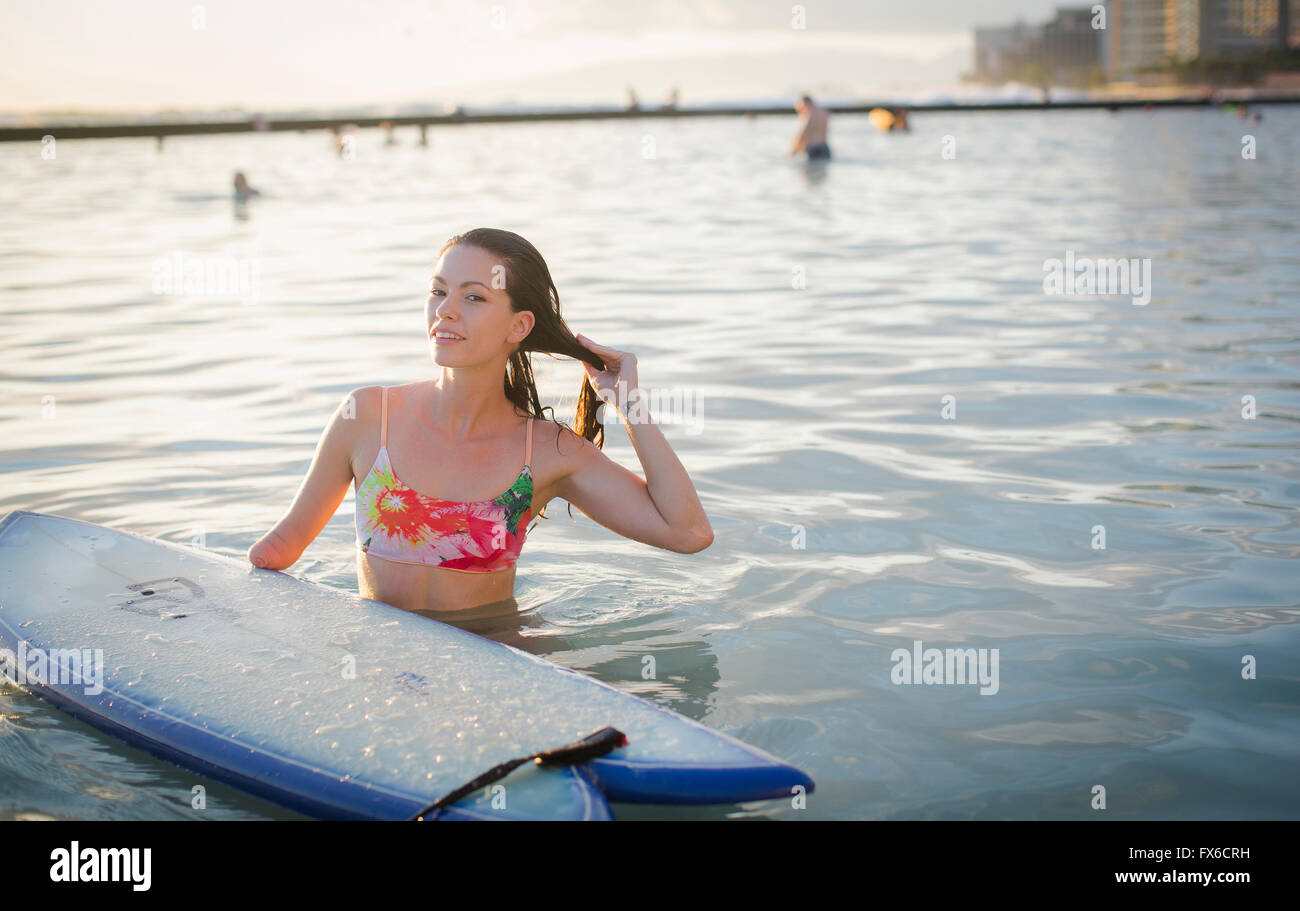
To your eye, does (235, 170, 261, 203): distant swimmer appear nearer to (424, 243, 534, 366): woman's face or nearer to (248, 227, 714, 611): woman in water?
(248, 227, 714, 611): woman in water

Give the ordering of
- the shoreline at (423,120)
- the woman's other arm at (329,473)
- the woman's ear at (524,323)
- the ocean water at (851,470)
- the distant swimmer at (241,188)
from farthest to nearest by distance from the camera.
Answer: the shoreline at (423,120), the distant swimmer at (241,188), the woman's other arm at (329,473), the woman's ear at (524,323), the ocean water at (851,470)

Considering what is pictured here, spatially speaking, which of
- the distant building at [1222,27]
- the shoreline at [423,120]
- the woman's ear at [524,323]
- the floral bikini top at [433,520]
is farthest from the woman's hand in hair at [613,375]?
the distant building at [1222,27]

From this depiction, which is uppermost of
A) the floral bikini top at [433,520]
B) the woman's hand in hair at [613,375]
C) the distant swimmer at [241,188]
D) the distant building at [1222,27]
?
the distant building at [1222,27]

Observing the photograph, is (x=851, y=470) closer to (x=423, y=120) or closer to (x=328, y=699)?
(x=328, y=699)

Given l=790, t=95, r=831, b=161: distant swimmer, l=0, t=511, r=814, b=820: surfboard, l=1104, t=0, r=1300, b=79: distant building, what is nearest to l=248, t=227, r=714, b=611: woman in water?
l=0, t=511, r=814, b=820: surfboard

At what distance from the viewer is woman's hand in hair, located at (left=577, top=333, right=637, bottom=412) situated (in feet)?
11.9

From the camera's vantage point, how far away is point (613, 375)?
3703 millimetres

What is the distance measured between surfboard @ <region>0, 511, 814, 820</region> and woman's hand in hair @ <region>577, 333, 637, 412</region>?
771mm

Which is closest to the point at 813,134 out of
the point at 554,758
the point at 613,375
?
the point at 613,375

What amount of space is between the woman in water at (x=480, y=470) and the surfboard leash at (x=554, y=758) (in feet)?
3.04

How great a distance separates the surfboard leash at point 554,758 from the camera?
2.66 m

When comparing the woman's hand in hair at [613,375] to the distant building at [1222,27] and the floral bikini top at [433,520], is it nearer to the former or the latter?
the floral bikini top at [433,520]

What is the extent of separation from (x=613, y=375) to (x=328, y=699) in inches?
47.8
